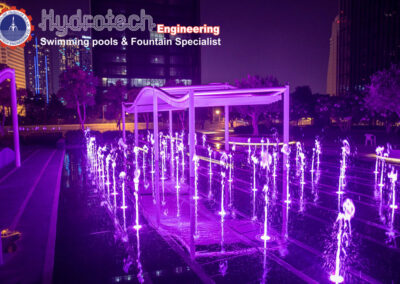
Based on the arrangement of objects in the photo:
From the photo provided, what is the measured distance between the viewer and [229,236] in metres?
6.14

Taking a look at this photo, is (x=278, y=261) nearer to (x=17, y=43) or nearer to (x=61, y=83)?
(x=17, y=43)

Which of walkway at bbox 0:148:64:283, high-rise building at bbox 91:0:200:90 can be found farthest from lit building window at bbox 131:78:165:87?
walkway at bbox 0:148:64:283

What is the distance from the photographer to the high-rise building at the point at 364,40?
6066 cm

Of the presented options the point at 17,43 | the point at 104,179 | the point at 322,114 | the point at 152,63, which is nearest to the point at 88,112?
the point at 152,63

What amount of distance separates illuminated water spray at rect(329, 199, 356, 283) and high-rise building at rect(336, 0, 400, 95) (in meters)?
57.7

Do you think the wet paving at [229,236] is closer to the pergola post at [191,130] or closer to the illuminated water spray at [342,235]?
the illuminated water spray at [342,235]

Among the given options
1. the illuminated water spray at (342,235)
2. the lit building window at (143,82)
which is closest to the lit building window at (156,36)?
the lit building window at (143,82)

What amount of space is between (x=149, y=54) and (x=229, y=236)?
242 feet

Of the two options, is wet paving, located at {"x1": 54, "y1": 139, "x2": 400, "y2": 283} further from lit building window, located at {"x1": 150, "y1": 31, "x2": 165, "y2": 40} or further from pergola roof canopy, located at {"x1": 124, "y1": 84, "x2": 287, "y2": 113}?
lit building window, located at {"x1": 150, "y1": 31, "x2": 165, "y2": 40}

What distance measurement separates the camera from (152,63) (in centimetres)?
7512

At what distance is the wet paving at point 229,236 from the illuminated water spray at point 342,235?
0.07m

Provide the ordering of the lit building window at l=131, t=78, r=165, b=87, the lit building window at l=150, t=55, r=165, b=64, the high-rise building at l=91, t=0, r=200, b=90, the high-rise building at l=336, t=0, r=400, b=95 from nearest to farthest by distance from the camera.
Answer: the high-rise building at l=336, t=0, r=400, b=95 → the high-rise building at l=91, t=0, r=200, b=90 → the lit building window at l=131, t=78, r=165, b=87 → the lit building window at l=150, t=55, r=165, b=64

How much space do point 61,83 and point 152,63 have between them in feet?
151

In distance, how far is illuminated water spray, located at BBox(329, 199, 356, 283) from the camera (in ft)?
15.0
